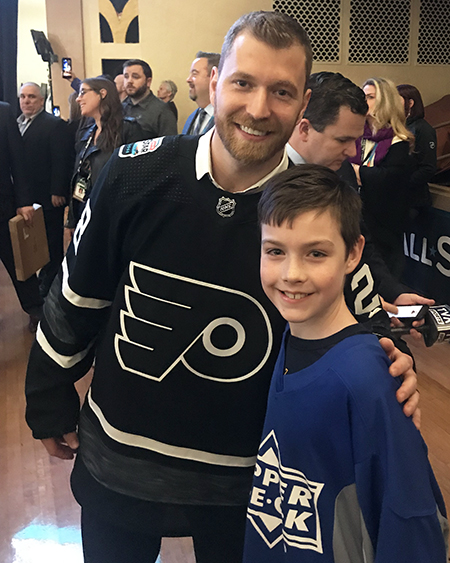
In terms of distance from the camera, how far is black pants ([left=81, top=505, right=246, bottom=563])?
122 cm

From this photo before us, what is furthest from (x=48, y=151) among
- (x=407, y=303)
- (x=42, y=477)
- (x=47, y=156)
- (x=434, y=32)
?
(x=434, y=32)

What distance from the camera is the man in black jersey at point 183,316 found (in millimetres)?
1053

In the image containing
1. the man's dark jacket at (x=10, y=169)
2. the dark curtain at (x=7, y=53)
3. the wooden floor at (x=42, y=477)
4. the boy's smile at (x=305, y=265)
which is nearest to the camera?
the boy's smile at (x=305, y=265)

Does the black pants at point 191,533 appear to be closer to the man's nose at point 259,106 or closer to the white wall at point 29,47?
the man's nose at point 259,106

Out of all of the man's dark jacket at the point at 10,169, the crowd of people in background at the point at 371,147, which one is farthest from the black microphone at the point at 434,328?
the man's dark jacket at the point at 10,169

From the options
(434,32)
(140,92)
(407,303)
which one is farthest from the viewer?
(434,32)

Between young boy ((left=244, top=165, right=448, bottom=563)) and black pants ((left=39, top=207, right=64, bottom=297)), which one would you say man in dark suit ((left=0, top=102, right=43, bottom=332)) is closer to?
black pants ((left=39, top=207, right=64, bottom=297))

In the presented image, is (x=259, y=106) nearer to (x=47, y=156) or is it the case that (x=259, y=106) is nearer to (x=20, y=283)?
(x=20, y=283)

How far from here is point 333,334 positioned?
3.28 ft

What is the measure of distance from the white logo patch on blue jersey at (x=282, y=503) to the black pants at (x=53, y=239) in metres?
3.49

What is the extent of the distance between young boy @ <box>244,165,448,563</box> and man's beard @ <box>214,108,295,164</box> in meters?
0.06

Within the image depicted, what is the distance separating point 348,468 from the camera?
91 cm

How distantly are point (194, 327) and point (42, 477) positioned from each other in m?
1.70

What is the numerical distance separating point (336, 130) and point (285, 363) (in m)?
0.89
